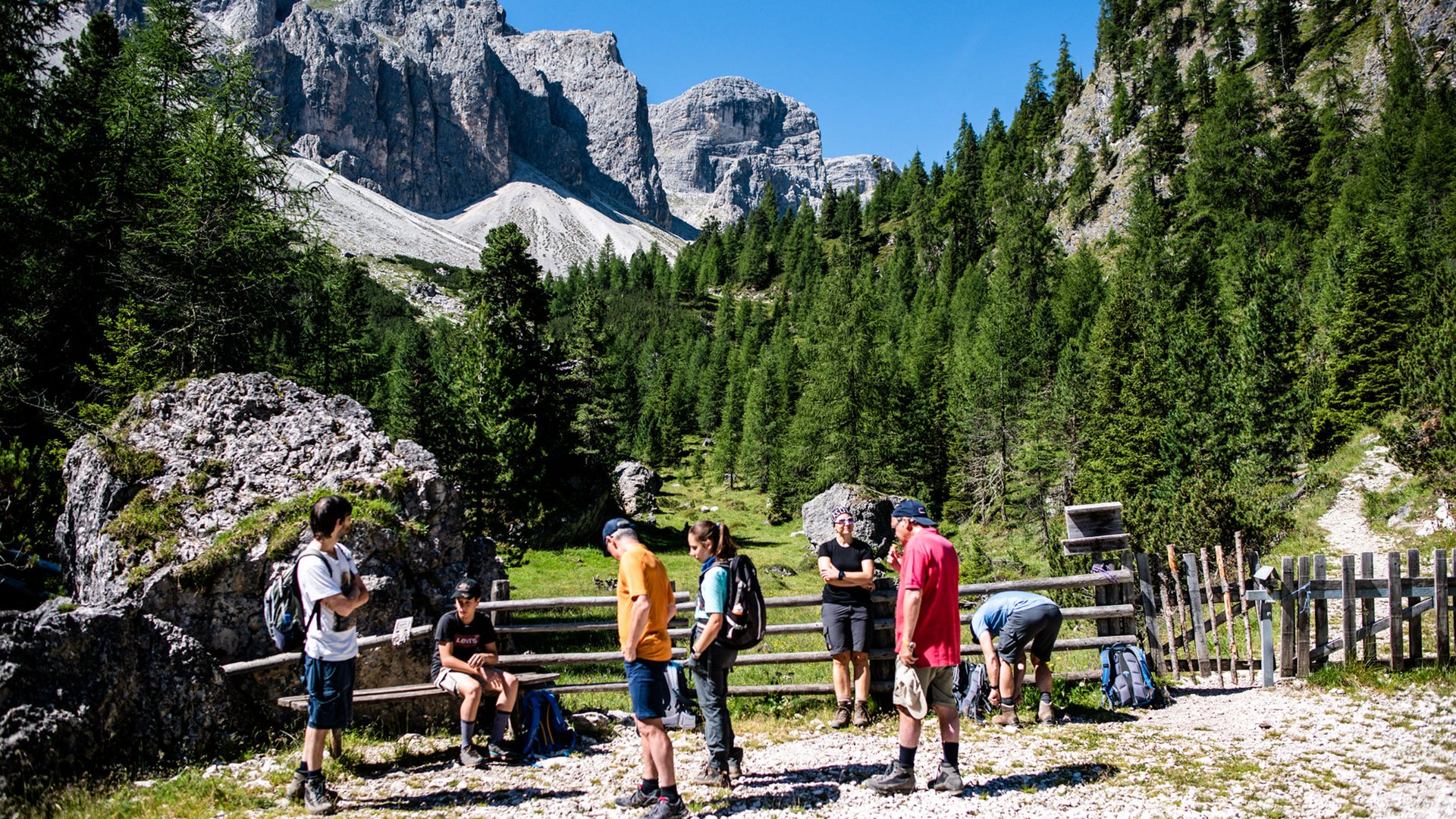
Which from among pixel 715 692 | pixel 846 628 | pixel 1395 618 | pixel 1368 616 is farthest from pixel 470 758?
pixel 1395 618

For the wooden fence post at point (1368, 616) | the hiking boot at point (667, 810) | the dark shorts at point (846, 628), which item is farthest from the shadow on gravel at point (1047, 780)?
the wooden fence post at point (1368, 616)

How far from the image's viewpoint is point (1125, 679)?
8.09 metres

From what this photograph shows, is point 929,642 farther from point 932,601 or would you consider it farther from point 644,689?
point 644,689

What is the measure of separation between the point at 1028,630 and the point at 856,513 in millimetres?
29690

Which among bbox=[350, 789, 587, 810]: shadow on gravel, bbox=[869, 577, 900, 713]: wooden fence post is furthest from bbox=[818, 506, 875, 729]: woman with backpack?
bbox=[350, 789, 587, 810]: shadow on gravel

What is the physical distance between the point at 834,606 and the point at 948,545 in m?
2.18

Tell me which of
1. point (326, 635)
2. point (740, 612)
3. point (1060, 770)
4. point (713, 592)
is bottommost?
point (1060, 770)

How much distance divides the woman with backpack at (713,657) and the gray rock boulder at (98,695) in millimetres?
4844

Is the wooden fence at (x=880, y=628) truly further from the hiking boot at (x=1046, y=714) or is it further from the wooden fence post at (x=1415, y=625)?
the wooden fence post at (x=1415, y=625)

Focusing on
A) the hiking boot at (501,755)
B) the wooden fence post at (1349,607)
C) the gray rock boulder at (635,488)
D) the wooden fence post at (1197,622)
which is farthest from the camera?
the gray rock boulder at (635,488)

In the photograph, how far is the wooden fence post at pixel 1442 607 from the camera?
27.5 feet

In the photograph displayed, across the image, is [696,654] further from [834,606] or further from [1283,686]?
[1283,686]

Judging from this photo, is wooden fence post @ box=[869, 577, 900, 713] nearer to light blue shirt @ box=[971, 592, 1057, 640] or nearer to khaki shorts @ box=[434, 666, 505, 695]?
light blue shirt @ box=[971, 592, 1057, 640]

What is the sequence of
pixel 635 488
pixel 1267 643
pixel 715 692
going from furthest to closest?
pixel 635 488 < pixel 1267 643 < pixel 715 692
